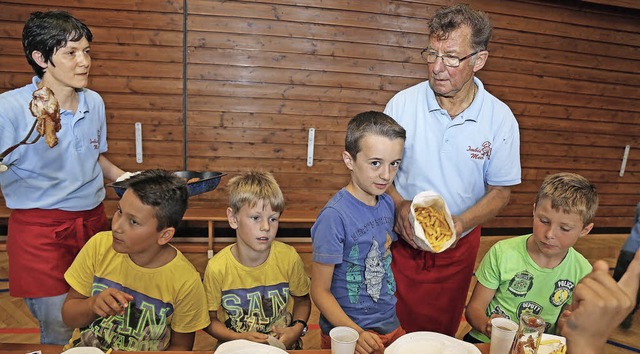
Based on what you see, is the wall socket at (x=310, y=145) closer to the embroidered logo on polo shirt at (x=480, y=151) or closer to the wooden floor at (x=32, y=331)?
the wooden floor at (x=32, y=331)

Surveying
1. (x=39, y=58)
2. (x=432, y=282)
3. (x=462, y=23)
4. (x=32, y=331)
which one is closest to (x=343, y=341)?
(x=432, y=282)

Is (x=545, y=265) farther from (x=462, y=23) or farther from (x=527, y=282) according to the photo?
(x=462, y=23)

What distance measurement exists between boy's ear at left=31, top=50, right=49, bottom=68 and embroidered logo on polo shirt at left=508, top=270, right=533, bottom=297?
100 inches

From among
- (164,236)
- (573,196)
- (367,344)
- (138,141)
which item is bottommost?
(367,344)

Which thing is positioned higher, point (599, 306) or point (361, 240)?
point (599, 306)

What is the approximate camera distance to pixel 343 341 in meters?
1.35

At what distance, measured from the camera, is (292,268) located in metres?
2.13

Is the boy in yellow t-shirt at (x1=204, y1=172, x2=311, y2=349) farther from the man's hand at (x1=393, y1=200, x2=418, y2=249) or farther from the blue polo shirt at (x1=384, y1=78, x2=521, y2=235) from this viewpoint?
the blue polo shirt at (x1=384, y1=78, x2=521, y2=235)

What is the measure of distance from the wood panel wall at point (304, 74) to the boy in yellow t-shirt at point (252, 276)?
3.53 meters

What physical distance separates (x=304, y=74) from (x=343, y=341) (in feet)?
14.8

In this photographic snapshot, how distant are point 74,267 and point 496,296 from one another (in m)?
2.06

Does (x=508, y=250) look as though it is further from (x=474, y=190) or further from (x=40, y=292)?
(x=40, y=292)

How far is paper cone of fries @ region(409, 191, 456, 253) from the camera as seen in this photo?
200 cm

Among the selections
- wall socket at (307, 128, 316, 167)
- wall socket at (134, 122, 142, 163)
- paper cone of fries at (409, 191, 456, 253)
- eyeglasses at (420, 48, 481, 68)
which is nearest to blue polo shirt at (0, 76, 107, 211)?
paper cone of fries at (409, 191, 456, 253)
